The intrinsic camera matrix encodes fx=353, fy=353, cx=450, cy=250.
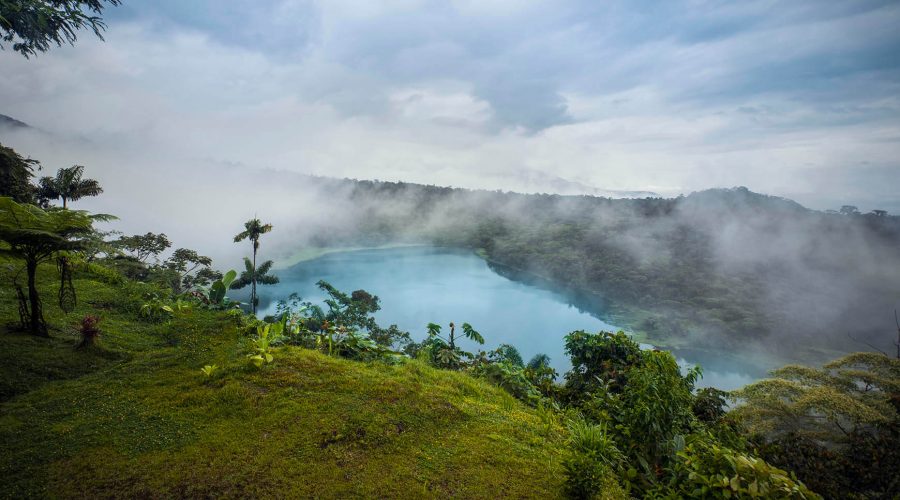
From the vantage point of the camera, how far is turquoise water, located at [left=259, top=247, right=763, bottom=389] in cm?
5991

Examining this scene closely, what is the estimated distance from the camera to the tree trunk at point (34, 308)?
5.54 meters

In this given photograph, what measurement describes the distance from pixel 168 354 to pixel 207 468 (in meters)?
3.27

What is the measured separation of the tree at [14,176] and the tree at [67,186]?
3.26 meters

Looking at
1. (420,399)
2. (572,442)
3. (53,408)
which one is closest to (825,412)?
(572,442)

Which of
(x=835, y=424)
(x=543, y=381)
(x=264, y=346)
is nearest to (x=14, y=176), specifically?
(x=264, y=346)

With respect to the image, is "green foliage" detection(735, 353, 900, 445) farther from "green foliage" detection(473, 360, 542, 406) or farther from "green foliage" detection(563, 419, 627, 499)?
"green foliage" detection(563, 419, 627, 499)

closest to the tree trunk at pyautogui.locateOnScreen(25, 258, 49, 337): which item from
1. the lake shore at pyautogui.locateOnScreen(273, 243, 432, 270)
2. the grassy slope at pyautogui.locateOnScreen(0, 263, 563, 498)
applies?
the grassy slope at pyautogui.locateOnScreen(0, 263, 563, 498)

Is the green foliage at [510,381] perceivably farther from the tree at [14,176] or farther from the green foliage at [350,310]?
the green foliage at [350,310]

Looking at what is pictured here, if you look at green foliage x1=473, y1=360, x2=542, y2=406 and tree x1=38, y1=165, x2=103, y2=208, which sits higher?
tree x1=38, y1=165, x2=103, y2=208

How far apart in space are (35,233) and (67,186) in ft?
73.1

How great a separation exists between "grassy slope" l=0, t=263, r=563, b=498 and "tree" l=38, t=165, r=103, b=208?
67.6 feet

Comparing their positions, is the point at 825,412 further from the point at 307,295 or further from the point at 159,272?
the point at 307,295

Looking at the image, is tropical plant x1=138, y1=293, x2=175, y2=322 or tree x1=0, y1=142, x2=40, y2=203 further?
tree x1=0, y1=142, x2=40, y2=203

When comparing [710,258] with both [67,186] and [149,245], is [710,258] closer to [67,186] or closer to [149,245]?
[149,245]
